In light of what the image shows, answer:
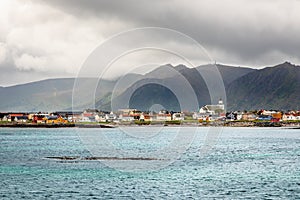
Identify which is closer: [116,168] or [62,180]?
[62,180]

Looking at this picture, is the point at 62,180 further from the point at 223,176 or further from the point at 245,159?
the point at 245,159

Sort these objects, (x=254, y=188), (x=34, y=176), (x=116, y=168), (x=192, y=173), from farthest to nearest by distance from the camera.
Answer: (x=116, y=168), (x=192, y=173), (x=34, y=176), (x=254, y=188)

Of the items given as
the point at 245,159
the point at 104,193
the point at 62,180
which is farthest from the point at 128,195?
the point at 245,159

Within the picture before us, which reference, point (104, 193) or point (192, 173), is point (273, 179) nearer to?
point (192, 173)

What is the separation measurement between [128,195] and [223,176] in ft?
45.4

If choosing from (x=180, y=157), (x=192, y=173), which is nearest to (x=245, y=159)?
(x=180, y=157)

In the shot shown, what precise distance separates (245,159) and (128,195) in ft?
107

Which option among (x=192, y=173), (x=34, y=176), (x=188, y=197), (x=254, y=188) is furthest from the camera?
(x=192, y=173)

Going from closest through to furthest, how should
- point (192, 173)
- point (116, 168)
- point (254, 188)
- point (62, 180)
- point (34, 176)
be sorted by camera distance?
point (254, 188) < point (62, 180) < point (34, 176) < point (192, 173) < point (116, 168)

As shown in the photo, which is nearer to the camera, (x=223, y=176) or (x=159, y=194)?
(x=159, y=194)

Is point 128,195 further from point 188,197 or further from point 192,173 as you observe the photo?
point 192,173

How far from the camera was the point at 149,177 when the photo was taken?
1857 inches

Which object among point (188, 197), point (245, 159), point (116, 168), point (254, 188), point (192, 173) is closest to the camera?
point (188, 197)

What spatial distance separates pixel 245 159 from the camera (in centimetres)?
6619
